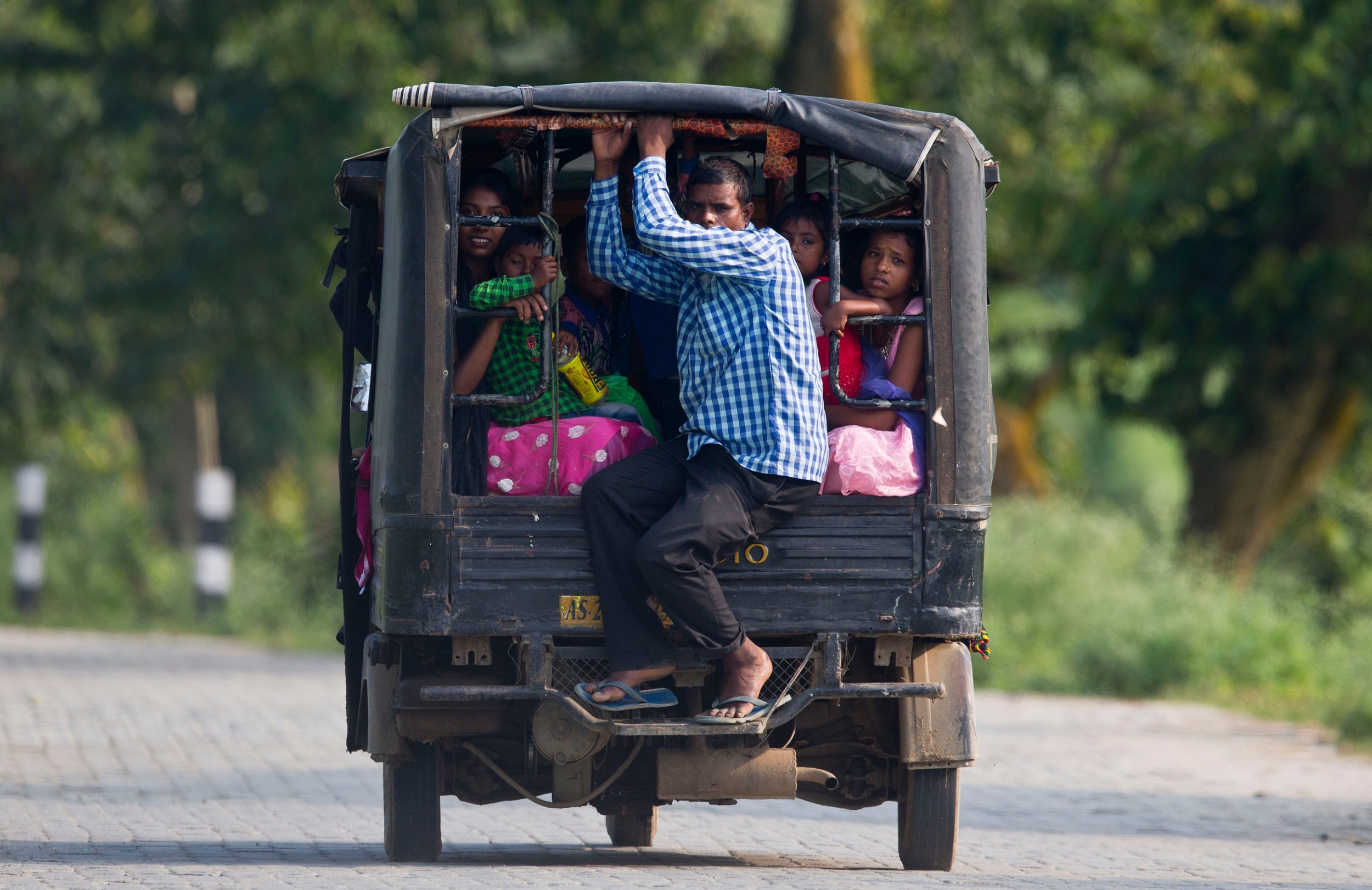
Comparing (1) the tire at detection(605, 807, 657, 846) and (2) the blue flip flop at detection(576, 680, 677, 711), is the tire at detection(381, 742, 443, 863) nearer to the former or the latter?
(2) the blue flip flop at detection(576, 680, 677, 711)

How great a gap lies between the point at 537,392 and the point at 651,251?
58cm

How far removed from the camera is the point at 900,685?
18.5ft

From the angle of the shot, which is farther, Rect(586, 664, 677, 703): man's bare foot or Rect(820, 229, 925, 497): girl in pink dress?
Rect(820, 229, 925, 497): girl in pink dress

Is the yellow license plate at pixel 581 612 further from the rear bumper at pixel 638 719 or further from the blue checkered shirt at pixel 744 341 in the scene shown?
the blue checkered shirt at pixel 744 341

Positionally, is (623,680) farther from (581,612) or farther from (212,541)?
(212,541)

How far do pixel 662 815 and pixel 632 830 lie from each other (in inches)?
46.1

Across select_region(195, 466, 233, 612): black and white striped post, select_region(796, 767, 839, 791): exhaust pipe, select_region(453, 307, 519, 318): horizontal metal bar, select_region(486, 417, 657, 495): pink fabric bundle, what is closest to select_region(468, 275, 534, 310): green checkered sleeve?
select_region(453, 307, 519, 318): horizontal metal bar

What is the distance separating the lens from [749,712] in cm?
552

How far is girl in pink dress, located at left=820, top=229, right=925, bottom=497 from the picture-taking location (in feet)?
18.6

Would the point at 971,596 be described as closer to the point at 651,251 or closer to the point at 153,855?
the point at 651,251

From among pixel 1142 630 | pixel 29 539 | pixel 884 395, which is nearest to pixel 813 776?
pixel 884 395

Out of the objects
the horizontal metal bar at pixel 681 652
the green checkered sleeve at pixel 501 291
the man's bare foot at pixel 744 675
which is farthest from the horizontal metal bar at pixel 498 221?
the man's bare foot at pixel 744 675

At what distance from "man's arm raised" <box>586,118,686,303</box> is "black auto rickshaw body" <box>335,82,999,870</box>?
0.11 meters

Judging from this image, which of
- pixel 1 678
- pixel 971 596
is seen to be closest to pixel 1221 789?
pixel 971 596
